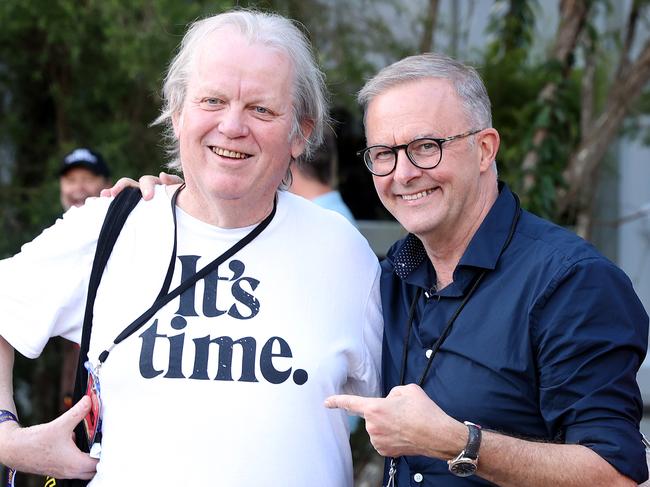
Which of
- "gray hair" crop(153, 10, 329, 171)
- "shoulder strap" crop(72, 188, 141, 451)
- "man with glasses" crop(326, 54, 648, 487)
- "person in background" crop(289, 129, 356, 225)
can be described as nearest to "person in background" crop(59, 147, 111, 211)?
"person in background" crop(289, 129, 356, 225)

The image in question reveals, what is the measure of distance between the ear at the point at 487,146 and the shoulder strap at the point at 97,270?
952 mm

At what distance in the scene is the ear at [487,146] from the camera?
2.39 metres

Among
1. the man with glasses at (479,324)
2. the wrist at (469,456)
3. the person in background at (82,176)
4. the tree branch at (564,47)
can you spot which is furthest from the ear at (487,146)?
the person in background at (82,176)

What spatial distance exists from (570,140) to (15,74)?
12.3ft

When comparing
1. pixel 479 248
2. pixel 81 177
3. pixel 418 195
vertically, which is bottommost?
pixel 479 248

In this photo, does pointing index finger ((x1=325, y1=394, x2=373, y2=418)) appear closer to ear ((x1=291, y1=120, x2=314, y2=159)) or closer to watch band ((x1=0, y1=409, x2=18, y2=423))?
ear ((x1=291, y1=120, x2=314, y2=159))

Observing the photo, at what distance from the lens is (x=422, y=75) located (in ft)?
7.70

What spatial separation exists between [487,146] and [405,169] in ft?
0.80

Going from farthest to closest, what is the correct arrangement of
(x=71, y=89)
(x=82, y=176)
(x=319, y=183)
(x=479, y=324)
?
(x=71, y=89) → (x=82, y=176) → (x=319, y=183) → (x=479, y=324)

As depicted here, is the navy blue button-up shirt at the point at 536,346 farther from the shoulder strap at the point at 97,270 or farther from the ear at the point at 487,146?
the shoulder strap at the point at 97,270

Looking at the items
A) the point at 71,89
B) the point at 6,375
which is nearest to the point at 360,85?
the point at 71,89

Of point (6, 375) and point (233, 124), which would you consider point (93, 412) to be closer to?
point (6, 375)

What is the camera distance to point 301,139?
2.53 metres

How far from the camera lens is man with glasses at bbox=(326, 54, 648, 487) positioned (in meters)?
1.99
